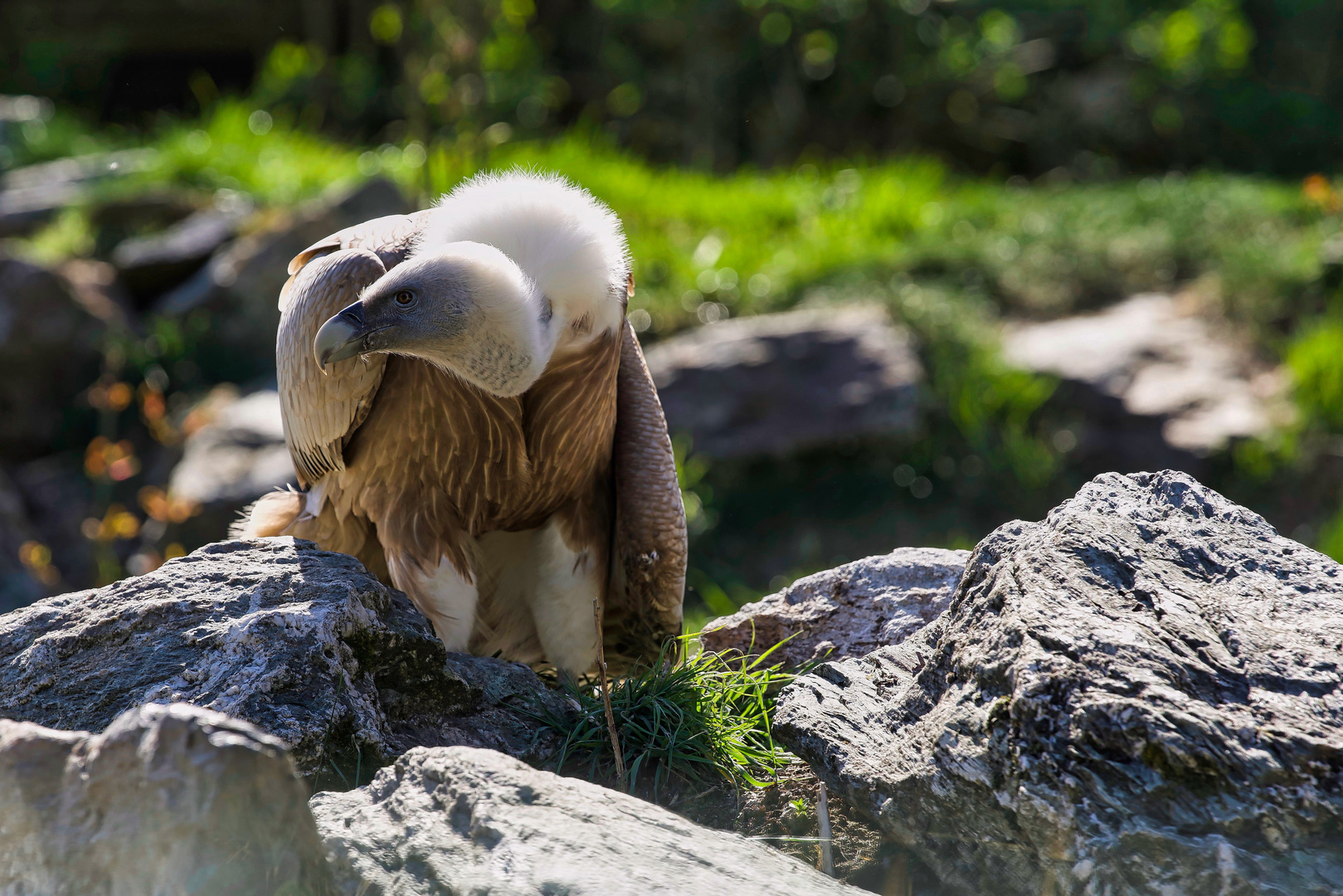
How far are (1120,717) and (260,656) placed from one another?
152cm

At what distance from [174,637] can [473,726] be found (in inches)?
26.2

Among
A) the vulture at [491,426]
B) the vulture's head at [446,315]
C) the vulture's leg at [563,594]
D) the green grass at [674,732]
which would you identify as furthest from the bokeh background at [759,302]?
the green grass at [674,732]

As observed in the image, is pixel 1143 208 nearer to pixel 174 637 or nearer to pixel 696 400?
pixel 696 400

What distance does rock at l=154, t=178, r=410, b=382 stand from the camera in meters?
8.16

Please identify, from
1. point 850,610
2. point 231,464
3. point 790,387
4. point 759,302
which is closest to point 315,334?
point 850,610

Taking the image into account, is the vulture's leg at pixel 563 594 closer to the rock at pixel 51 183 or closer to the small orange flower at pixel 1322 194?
the small orange flower at pixel 1322 194

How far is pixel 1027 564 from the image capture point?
7.18 feet

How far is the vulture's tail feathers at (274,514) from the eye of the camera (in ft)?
12.2

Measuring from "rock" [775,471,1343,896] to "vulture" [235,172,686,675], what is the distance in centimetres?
117

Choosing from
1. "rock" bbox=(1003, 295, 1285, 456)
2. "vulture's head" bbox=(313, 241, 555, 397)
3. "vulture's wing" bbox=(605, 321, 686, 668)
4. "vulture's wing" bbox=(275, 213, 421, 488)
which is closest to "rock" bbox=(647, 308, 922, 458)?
"rock" bbox=(1003, 295, 1285, 456)

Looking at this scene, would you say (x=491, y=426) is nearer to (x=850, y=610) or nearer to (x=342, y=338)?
(x=342, y=338)

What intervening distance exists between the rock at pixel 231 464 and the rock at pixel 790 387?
2.24 m

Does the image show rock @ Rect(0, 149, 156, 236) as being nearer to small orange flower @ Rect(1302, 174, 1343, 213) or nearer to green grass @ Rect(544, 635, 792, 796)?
green grass @ Rect(544, 635, 792, 796)

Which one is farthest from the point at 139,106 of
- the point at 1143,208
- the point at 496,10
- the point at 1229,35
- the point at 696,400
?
the point at 1229,35
